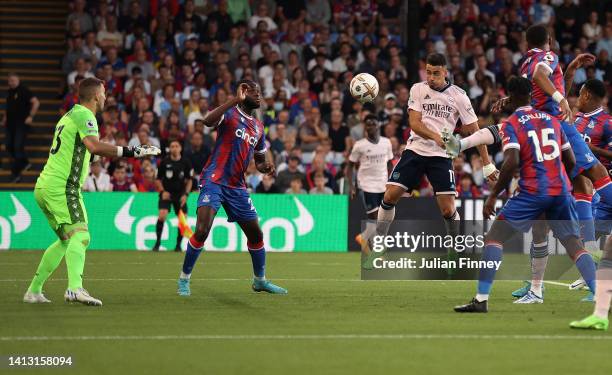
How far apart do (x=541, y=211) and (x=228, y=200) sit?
3.66m

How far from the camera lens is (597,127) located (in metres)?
12.7

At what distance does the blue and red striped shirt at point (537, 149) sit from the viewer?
9.94 metres

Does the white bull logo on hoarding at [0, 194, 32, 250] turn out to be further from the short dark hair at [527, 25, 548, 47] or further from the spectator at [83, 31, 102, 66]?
the short dark hair at [527, 25, 548, 47]

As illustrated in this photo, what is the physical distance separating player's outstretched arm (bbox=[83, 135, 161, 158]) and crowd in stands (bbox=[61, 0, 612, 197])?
1111 cm

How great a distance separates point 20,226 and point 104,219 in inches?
64.2

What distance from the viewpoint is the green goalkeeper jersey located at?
10828mm

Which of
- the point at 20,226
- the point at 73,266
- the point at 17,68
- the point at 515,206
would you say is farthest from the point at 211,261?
the point at 17,68

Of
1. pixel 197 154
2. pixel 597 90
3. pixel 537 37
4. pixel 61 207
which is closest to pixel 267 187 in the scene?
pixel 197 154

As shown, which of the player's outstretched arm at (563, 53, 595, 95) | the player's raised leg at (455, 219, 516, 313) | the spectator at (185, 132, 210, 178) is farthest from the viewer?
the spectator at (185, 132, 210, 178)

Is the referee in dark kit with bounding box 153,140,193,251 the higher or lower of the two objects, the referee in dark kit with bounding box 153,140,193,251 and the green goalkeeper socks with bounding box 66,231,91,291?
the higher

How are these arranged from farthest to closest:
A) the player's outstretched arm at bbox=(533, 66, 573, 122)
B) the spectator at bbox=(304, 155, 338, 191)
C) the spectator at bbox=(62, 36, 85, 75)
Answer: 1. the spectator at bbox=(62, 36, 85, 75)
2. the spectator at bbox=(304, 155, 338, 191)
3. the player's outstretched arm at bbox=(533, 66, 573, 122)

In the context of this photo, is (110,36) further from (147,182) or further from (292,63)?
(147,182)

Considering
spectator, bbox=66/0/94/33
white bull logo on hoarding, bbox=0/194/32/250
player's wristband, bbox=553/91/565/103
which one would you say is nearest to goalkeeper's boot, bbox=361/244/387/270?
player's wristband, bbox=553/91/565/103

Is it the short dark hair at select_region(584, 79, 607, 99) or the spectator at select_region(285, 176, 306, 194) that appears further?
the spectator at select_region(285, 176, 306, 194)
